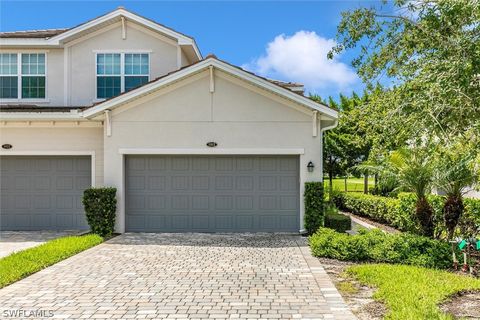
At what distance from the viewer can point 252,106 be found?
1333cm

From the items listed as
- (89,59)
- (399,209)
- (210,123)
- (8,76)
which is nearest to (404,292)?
(210,123)

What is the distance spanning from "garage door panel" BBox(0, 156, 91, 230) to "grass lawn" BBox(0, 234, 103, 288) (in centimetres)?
293

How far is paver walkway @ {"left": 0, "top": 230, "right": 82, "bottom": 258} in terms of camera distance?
36.4 feet

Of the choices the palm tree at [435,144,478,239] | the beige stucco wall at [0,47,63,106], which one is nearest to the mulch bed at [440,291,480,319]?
the palm tree at [435,144,478,239]

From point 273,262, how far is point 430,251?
3.30 m

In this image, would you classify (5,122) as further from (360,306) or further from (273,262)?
(360,306)

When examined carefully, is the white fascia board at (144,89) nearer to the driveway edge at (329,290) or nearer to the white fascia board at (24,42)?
the white fascia board at (24,42)

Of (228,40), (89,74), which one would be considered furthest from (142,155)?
(228,40)

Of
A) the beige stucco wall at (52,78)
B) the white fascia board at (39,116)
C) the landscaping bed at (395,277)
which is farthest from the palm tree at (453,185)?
the beige stucco wall at (52,78)

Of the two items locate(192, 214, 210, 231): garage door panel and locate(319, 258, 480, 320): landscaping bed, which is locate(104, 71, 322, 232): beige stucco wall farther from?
locate(319, 258, 480, 320): landscaping bed

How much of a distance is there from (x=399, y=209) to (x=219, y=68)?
7523mm

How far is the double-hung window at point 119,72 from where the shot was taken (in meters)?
15.9

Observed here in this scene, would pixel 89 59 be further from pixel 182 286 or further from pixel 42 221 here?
pixel 182 286

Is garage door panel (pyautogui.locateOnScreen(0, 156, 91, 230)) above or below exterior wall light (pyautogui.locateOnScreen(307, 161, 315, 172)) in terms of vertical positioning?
below
